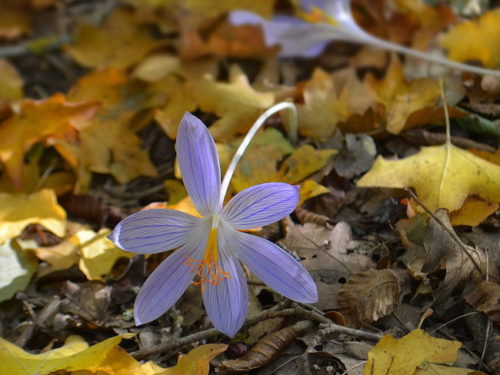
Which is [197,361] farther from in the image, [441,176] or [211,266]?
[441,176]

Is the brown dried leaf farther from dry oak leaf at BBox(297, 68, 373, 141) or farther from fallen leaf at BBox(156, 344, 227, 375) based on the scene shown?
dry oak leaf at BBox(297, 68, 373, 141)

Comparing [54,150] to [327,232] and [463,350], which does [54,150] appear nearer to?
[327,232]

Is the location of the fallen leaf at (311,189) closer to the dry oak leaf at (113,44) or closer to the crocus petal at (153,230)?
the crocus petal at (153,230)

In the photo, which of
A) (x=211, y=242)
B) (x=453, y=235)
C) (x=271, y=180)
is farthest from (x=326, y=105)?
(x=211, y=242)

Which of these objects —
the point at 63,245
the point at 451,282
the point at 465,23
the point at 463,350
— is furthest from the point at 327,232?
the point at 465,23

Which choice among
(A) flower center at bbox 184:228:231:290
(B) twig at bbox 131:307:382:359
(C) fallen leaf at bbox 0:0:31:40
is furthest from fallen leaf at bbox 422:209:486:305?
(C) fallen leaf at bbox 0:0:31:40
